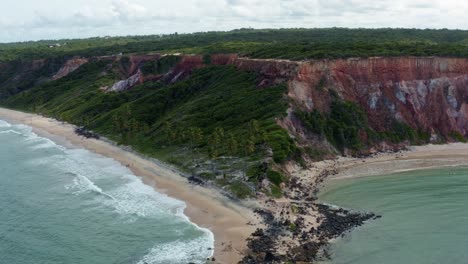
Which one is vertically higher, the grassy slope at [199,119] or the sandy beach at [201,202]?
the grassy slope at [199,119]

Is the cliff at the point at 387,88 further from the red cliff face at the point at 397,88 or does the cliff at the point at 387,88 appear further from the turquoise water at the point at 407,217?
the turquoise water at the point at 407,217

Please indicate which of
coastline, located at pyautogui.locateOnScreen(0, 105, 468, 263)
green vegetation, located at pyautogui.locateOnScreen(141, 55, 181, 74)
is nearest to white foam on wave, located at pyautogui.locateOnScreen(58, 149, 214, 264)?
coastline, located at pyautogui.locateOnScreen(0, 105, 468, 263)

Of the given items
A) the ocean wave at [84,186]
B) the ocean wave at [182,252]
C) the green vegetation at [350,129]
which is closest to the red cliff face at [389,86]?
the green vegetation at [350,129]

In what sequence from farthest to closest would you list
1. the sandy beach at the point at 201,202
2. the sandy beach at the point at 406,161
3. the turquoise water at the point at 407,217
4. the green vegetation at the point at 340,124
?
the green vegetation at the point at 340,124 < the sandy beach at the point at 406,161 < the sandy beach at the point at 201,202 < the turquoise water at the point at 407,217

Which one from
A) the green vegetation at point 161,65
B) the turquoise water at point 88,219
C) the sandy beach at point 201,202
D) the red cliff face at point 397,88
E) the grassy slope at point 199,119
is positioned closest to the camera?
the turquoise water at point 88,219

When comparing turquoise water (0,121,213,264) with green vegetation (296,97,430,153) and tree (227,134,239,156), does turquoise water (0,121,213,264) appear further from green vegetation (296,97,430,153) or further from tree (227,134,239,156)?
green vegetation (296,97,430,153)

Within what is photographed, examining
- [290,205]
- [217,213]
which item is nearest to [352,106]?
[290,205]

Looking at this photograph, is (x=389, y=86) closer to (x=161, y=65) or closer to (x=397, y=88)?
(x=397, y=88)

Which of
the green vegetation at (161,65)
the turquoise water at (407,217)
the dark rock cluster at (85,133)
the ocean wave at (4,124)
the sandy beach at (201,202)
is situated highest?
the green vegetation at (161,65)
